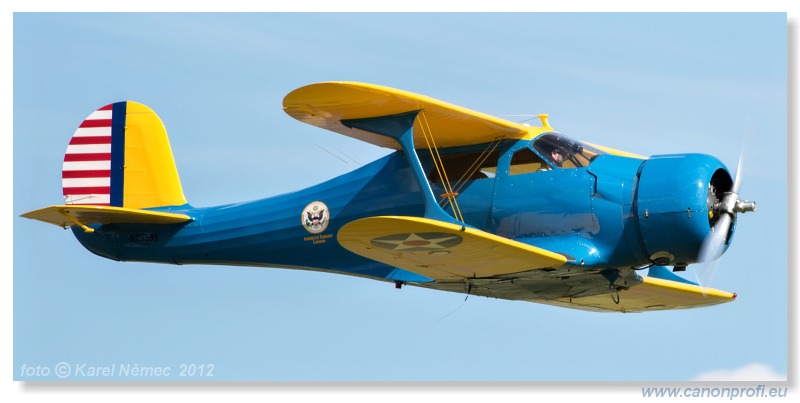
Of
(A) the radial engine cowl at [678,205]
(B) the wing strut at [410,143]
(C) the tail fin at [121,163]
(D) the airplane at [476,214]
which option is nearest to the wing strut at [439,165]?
(D) the airplane at [476,214]

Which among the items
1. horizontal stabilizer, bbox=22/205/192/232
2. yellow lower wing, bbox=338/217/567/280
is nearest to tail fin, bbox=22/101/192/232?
horizontal stabilizer, bbox=22/205/192/232

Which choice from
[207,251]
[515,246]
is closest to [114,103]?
[207,251]

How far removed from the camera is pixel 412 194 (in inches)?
608

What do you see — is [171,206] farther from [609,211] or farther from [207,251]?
[609,211]

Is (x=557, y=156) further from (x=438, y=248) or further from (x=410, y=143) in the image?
(x=438, y=248)

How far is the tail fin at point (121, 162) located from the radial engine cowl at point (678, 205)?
6.66m

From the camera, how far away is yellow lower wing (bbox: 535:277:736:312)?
16781mm

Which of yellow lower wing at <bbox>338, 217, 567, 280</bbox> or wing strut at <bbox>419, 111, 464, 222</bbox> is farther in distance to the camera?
wing strut at <bbox>419, 111, 464, 222</bbox>

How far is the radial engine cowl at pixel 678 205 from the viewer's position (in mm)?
14141

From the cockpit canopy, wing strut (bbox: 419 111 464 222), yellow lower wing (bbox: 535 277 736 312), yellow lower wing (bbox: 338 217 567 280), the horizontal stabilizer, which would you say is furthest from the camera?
the horizontal stabilizer

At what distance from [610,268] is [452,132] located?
2256mm

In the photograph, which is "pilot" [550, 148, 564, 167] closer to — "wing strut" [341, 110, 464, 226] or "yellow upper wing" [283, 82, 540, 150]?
"yellow upper wing" [283, 82, 540, 150]

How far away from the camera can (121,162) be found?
60.5 ft

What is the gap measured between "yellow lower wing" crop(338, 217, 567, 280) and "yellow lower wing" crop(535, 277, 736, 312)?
281cm
